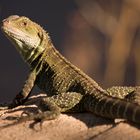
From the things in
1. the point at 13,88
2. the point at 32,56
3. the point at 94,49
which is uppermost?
the point at 32,56

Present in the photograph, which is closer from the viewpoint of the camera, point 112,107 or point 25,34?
point 112,107

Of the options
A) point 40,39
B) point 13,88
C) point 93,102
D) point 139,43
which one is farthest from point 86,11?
point 93,102

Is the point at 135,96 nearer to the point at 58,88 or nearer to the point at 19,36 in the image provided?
the point at 58,88

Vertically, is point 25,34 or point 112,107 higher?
point 25,34

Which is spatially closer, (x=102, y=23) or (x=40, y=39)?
(x=40, y=39)

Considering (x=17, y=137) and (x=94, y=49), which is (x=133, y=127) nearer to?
(x=17, y=137)

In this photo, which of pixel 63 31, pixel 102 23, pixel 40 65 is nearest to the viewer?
pixel 40 65

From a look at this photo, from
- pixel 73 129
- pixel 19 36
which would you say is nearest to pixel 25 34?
pixel 19 36
